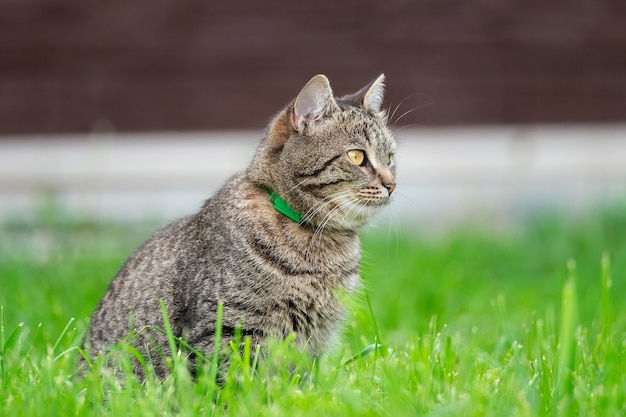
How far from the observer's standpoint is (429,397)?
2514 millimetres

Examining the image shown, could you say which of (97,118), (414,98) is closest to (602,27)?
(414,98)

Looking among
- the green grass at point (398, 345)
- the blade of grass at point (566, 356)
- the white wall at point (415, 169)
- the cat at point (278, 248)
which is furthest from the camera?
the white wall at point (415, 169)

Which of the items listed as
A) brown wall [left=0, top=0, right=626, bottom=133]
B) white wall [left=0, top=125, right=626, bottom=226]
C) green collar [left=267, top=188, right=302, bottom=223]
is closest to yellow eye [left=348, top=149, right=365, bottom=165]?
green collar [left=267, top=188, right=302, bottom=223]

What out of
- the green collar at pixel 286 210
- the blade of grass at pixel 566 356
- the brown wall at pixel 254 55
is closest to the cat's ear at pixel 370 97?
the green collar at pixel 286 210

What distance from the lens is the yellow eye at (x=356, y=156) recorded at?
329 centimetres

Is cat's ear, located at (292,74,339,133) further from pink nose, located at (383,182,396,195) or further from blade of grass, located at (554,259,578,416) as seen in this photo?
blade of grass, located at (554,259,578,416)

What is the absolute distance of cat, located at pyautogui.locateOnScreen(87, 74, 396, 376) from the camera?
306 centimetres

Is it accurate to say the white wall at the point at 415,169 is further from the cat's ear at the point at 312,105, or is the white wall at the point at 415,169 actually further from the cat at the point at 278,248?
the cat's ear at the point at 312,105

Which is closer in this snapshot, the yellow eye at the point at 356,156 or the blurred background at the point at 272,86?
the yellow eye at the point at 356,156

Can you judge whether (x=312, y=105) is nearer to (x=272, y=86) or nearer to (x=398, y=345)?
(x=398, y=345)

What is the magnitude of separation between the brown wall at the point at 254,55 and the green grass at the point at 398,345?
1773 mm

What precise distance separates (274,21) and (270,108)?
732 millimetres

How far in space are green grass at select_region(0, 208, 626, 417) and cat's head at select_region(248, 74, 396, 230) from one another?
1.32 feet

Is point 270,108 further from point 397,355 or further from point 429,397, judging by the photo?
point 429,397
